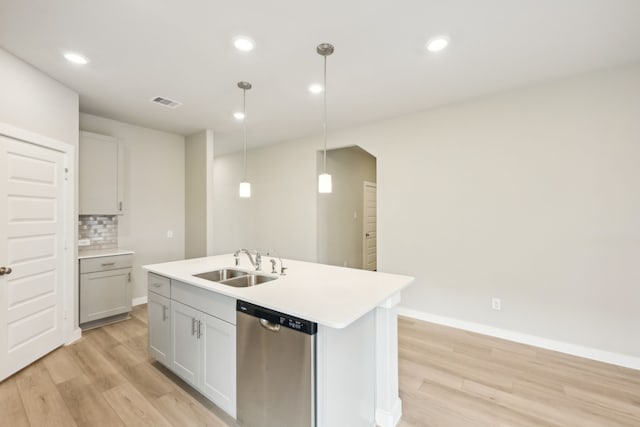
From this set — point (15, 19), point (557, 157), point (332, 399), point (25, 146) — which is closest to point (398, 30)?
point (557, 157)

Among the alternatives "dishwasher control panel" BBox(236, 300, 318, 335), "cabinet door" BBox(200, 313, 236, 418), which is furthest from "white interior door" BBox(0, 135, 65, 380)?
"dishwasher control panel" BBox(236, 300, 318, 335)

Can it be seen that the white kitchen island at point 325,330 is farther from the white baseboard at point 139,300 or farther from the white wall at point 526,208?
the white baseboard at point 139,300

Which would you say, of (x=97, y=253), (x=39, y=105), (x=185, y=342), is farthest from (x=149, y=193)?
(x=185, y=342)

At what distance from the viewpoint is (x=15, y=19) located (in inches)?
75.9

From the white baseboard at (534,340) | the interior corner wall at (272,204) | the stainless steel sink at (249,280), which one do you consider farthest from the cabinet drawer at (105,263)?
the white baseboard at (534,340)

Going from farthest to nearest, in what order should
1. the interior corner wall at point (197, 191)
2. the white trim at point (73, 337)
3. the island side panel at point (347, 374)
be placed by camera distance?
the interior corner wall at point (197, 191), the white trim at point (73, 337), the island side panel at point (347, 374)

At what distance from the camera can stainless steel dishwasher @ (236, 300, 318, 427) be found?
146 cm

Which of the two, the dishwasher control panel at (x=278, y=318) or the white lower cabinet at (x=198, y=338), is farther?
the white lower cabinet at (x=198, y=338)

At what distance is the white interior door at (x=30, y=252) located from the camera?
2.34m

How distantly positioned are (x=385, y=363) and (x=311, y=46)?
238cm

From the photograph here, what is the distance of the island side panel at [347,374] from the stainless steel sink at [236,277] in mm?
889

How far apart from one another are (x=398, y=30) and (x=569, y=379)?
3115 millimetres

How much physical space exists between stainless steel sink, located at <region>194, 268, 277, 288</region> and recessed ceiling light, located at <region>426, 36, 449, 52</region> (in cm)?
221

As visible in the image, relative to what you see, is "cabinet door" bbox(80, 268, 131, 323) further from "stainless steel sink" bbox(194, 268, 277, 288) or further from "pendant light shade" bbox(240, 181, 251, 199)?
"pendant light shade" bbox(240, 181, 251, 199)
